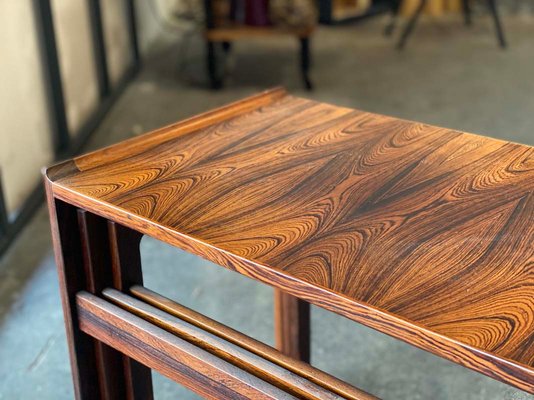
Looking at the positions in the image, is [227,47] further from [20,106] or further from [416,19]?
[20,106]

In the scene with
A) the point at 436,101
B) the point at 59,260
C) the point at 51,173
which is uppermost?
the point at 51,173

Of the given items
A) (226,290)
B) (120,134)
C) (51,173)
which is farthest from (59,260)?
(120,134)

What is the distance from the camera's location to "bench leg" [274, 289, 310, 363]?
1.36 meters

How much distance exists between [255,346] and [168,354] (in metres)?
0.11

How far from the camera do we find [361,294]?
74 centimetres

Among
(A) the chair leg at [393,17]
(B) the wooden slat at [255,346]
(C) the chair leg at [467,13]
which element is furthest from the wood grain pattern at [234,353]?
(C) the chair leg at [467,13]

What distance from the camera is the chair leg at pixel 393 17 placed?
13.9 feet

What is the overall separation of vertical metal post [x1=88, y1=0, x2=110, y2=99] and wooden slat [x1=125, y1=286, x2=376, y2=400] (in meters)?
2.08

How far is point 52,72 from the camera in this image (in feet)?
7.90

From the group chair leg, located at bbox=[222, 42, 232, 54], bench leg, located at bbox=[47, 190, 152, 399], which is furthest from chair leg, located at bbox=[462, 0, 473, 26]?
bench leg, located at bbox=[47, 190, 152, 399]

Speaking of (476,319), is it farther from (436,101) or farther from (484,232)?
(436,101)

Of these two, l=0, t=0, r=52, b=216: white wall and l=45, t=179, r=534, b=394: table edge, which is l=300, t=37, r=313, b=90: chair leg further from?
l=45, t=179, r=534, b=394: table edge

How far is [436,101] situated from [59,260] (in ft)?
7.91

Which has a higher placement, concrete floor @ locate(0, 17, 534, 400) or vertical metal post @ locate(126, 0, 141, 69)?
vertical metal post @ locate(126, 0, 141, 69)
